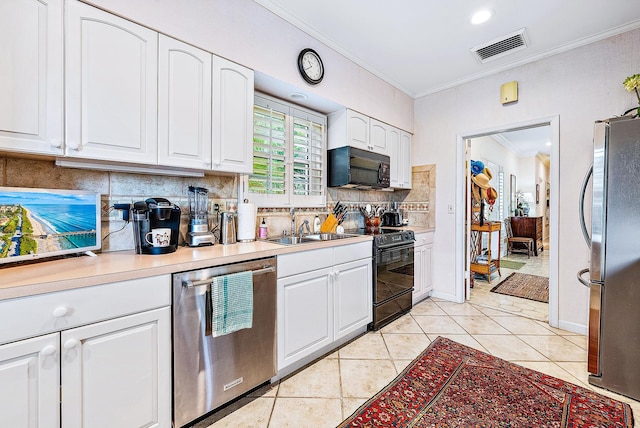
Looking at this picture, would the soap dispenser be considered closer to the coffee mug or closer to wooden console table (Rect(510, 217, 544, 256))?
the coffee mug

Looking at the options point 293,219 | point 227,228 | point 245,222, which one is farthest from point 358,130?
point 227,228

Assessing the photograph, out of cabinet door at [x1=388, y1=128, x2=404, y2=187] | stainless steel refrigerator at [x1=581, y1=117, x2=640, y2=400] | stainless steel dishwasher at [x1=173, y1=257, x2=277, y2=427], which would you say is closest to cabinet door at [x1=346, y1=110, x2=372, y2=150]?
cabinet door at [x1=388, y1=128, x2=404, y2=187]

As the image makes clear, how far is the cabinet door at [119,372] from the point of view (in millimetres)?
1108

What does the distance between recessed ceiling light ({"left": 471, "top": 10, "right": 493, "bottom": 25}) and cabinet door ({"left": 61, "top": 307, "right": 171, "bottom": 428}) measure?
9.75 feet

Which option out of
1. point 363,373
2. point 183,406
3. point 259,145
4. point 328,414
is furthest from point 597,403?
point 259,145

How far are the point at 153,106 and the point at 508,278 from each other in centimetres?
524

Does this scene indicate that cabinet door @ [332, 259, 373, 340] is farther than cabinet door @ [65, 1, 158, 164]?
Yes

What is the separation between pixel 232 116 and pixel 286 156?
0.79m

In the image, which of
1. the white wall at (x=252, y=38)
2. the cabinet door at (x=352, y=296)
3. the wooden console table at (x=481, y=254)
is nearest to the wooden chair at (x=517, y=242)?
the wooden console table at (x=481, y=254)

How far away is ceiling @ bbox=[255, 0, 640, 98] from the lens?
212cm

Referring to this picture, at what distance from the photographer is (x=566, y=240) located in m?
2.66

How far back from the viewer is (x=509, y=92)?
9.79ft

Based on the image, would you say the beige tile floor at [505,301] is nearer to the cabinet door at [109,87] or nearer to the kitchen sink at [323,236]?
the kitchen sink at [323,236]

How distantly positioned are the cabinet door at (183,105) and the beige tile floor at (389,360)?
152cm
